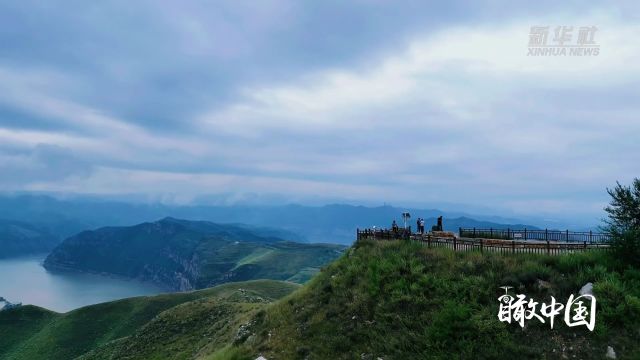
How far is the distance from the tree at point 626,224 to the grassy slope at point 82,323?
249 feet

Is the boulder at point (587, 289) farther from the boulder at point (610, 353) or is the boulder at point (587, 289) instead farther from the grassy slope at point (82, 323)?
the grassy slope at point (82, 323)

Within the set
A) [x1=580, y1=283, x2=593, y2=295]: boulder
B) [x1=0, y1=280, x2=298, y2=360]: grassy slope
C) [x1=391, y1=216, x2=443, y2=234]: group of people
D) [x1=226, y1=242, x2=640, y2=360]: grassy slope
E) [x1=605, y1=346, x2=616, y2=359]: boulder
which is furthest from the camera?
[x1=0, y1=280, x2=298, y2=360]: grassy slope

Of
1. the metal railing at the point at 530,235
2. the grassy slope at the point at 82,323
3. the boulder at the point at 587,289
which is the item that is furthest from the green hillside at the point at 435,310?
the grassy slope at the point at 82,323

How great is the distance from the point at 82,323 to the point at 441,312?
127447 mm

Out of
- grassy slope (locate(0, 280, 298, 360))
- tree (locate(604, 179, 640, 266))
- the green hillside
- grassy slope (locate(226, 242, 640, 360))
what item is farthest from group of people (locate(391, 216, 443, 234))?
grassy slope (locate(0, 280, 298, 360))

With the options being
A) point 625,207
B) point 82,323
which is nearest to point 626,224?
point 625,207

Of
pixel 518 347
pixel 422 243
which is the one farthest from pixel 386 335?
pixel 422 243

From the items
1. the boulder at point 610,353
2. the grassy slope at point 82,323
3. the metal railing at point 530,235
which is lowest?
the grassy slope at point 82,323

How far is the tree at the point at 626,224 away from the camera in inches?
846

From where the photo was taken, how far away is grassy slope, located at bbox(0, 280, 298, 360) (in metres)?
105

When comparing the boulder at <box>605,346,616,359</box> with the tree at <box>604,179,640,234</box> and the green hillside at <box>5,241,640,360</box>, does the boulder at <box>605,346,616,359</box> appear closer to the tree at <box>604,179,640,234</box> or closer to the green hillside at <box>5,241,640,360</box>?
the green hillside at <box>5,241,640,360</box>

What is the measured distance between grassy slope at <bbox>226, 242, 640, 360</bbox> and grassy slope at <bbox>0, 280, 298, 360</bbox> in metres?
67.7

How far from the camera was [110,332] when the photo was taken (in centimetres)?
11262

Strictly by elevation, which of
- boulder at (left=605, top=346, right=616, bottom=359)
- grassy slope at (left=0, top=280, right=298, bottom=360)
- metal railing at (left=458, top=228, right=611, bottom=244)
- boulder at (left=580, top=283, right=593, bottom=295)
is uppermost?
metal railing at (left=458, top=228, right=611, bottom=244)
